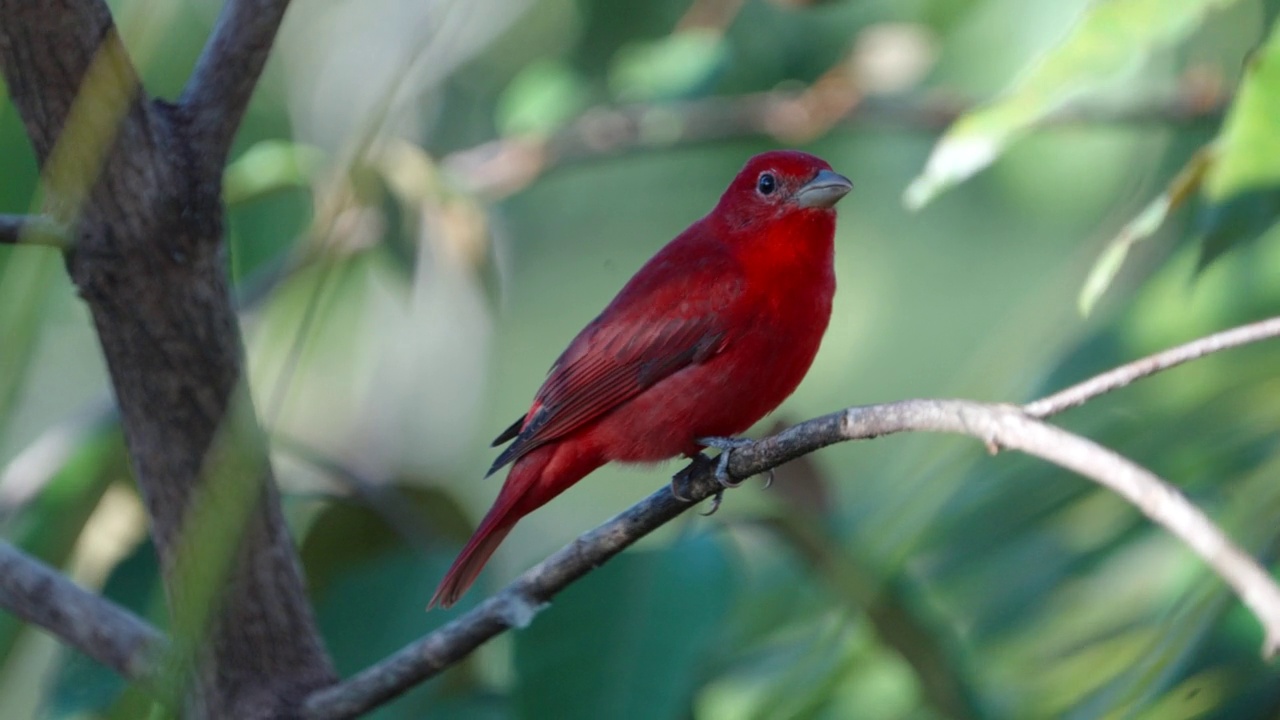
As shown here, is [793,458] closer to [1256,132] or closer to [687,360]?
[1256,132]

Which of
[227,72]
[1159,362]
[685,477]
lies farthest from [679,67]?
[1159,362]

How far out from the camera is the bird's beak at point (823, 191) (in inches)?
132

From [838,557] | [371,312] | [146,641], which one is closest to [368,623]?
[146,641]

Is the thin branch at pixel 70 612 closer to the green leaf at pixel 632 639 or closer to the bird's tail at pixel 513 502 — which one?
the bird's tail at pixel 513 502

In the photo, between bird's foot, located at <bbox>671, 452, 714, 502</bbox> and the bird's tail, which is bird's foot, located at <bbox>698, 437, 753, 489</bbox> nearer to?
bird's foot, located at <bbox>671, 452, 714, 502</bbox>

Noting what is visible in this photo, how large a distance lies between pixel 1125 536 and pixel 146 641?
5.54 feet

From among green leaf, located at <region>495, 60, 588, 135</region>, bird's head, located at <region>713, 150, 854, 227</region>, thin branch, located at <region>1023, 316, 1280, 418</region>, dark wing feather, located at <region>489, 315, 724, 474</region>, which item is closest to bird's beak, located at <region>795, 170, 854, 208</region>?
bird's head, located at <region>713, 150, 854, 227</region>

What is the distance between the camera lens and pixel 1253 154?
1930 mm

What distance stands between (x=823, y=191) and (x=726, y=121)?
1082 mm

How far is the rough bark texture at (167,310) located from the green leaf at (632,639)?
14.8 inches

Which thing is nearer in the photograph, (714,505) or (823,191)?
(714,505)

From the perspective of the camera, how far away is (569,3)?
636 cm

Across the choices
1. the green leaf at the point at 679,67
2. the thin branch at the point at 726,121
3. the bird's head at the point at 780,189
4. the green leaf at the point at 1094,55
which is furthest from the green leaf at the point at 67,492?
the green leaf at the point at 1094,55

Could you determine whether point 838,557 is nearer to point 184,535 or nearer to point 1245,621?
point 1245,621
